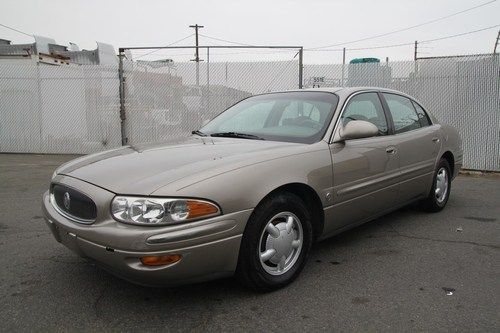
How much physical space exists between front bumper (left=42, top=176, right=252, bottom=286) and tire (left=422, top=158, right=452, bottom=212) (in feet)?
10.4

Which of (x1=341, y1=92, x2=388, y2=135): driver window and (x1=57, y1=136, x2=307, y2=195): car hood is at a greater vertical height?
(x1=341, y1=92, x2=388, y2=135): driver window

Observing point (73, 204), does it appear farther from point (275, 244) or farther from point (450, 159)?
point (450, 159)

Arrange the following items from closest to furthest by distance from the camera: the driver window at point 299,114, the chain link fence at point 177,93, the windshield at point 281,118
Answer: the windshield at point 281,118
the driver window at point 299,114
the chain link fence at point 177,93

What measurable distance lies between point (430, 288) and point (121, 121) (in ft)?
28.9

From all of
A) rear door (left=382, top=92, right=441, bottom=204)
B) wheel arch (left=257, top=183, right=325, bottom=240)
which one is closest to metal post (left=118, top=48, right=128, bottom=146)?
rear door (left=382, top=92, right=441, bottom=204)

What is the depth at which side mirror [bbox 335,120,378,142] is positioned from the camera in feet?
11.9

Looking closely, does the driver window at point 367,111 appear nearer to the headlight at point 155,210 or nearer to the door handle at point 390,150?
the door handle at point 390,150

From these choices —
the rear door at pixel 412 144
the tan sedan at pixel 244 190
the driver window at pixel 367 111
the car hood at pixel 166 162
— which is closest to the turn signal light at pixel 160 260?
the tan sedan at pixel 244 190

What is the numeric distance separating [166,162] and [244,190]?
591mm

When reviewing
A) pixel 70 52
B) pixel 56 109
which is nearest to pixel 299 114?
pixel 56 109

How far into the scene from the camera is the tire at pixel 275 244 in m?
2.91

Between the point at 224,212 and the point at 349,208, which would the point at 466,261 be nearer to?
the point at 349,208

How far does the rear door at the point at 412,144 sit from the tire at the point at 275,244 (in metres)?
1.60

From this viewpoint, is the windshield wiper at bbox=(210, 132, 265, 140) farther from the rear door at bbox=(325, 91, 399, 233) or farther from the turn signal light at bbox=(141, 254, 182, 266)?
the turn signal light at bbox=(141, 254, 182, 266)
